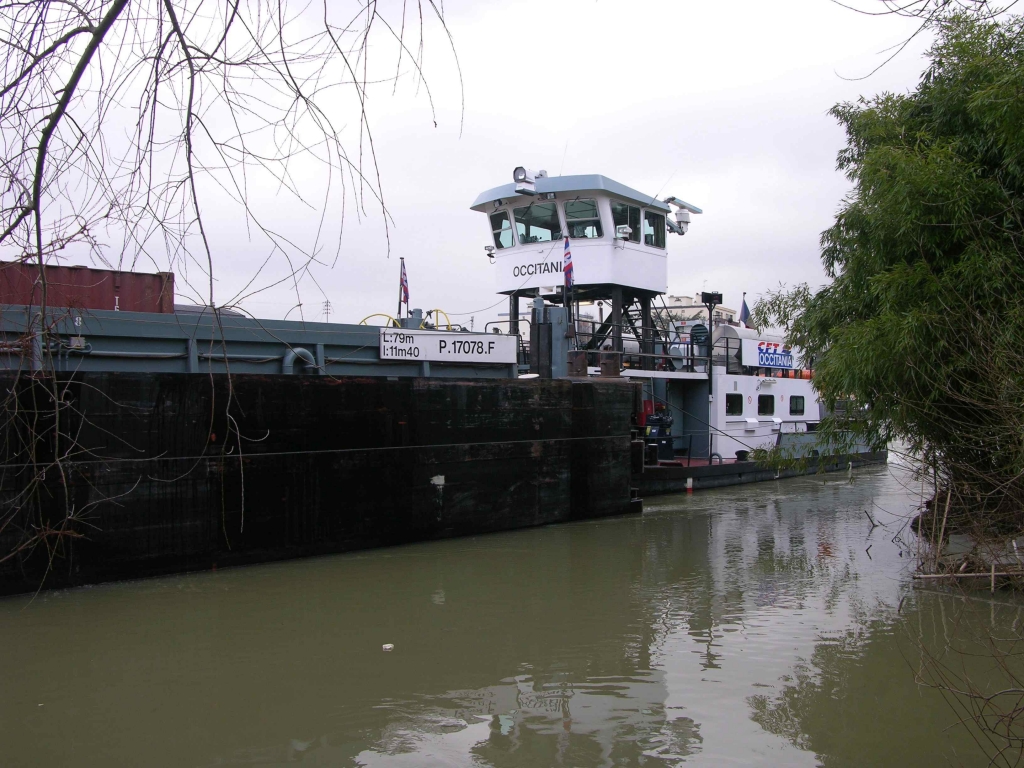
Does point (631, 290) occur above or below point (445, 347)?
above

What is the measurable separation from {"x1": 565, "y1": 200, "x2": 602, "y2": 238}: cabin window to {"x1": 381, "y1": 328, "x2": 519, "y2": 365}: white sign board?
18.2 feet

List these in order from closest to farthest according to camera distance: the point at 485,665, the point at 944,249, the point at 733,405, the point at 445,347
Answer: the point at 485,665
the point at 944,249
the point at 445,347
the point at 733,405

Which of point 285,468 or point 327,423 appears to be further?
point 327,423

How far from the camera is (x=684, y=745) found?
457 centimetres

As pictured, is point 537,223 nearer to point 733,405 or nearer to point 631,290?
point 631,290

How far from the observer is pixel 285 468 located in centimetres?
900

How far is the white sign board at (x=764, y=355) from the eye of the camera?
1956cm

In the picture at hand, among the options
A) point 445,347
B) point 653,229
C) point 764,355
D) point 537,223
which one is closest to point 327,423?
point 445,347

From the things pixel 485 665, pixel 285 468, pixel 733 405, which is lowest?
pixel 485 665

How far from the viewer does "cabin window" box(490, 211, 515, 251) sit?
57.8ft

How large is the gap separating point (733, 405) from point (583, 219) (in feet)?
18.6

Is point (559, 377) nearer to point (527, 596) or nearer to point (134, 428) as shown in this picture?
point (527, 596)

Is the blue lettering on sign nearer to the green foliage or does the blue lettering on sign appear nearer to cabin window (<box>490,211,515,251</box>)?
cabin window (<box>490,211,515,251</box>)

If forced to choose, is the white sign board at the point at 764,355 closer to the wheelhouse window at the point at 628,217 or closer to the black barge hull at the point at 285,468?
the wheelhouse window at the point at 628,217
